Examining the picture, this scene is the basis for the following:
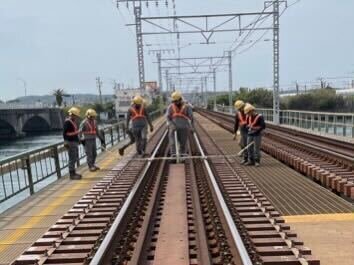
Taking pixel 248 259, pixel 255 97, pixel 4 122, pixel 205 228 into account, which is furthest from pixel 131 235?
pixel 4 122

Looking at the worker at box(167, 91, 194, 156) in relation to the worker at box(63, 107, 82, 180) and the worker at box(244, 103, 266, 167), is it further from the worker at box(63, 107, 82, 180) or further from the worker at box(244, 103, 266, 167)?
the worker at box(63, 107, 82, 180)

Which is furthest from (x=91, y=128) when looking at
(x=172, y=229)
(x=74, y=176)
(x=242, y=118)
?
(x=172, y=229)

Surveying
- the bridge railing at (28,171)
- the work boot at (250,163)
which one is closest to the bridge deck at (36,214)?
the bridge railing at (28,171)

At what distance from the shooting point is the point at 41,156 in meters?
14.3

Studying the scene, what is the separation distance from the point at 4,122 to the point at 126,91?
4114 cm

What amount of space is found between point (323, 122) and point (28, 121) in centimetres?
10705

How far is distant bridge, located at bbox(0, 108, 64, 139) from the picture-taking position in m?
114

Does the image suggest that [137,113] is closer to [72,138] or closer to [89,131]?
[89,131]

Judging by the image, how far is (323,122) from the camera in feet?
94.4

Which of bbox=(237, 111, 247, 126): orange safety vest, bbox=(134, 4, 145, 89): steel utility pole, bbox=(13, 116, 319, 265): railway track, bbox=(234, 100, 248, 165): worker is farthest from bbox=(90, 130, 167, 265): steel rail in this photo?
bbox=(134, 4, 145, 89): steel utility pole

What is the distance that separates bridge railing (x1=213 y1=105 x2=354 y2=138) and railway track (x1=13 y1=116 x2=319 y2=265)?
14.2 metres

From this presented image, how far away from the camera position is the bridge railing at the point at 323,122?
82.1 feet

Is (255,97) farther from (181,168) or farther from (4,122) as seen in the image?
(181,168)

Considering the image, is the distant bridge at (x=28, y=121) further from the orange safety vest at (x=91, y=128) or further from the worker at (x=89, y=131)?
the orange safety vest at (x=91, y=128)
